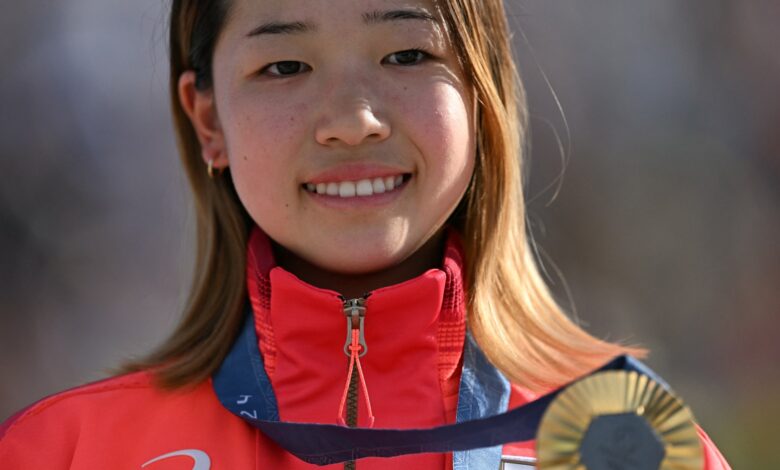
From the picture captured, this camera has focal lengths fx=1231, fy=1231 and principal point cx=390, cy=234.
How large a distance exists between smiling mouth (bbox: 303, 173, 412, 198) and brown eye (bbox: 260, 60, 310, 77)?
20 centimetres

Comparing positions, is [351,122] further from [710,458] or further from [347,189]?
[710,458]

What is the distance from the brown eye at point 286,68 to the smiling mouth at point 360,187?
20cm

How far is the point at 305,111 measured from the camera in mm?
2059

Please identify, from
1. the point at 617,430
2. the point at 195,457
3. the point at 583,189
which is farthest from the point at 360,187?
the point at 583,189

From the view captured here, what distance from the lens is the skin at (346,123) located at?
6.73 ft

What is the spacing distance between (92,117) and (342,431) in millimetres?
4270

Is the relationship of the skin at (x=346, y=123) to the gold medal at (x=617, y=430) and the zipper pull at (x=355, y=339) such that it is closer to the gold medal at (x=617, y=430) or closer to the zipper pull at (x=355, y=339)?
the zipper pull at (x=355, y=339)

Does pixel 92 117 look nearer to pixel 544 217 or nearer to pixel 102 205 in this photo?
pixel 102 205

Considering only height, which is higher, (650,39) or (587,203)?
(650,39)

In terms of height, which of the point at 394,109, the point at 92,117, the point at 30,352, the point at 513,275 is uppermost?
the point at 92,117

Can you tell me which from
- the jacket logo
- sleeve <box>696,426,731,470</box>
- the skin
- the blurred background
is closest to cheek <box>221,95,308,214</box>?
the skin

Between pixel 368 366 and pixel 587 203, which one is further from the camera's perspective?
pixel 587 203

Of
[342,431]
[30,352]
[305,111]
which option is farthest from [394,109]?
[30,352]

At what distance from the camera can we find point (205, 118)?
7.80ft
